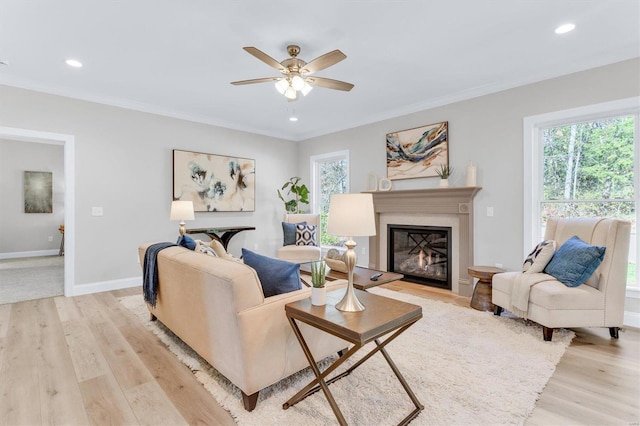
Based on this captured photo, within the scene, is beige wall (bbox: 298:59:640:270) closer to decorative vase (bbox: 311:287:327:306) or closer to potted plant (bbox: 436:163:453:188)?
potted plant (bbox: 436:163:453:188)

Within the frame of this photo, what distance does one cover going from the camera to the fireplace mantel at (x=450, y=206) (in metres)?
4.02

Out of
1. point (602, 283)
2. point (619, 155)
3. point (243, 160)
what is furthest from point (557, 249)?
point (243, 160)

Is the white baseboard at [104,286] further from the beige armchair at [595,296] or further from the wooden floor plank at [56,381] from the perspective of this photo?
the beige armchair at [595,296]

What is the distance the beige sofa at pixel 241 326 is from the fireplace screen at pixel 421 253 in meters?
2.65

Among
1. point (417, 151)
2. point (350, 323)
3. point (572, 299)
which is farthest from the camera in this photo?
point (417, 151)

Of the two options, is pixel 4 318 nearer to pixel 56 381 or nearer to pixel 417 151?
pixel 56 381

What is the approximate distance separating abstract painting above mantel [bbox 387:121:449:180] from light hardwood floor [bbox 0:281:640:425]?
2.52m

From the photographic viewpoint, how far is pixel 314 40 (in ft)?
9.07

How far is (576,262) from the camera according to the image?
2674 mm

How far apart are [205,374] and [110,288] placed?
3044 mm

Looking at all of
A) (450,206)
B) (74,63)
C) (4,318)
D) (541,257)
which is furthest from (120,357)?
(450,206)

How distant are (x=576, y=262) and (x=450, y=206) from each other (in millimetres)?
1657

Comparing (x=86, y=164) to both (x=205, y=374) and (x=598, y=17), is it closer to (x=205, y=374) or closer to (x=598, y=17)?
(x=205, y=374)

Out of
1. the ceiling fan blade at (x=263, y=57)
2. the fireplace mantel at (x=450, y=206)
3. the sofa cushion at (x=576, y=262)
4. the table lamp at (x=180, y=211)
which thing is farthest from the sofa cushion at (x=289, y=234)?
the sofa cushion at (x=576, y=262)
